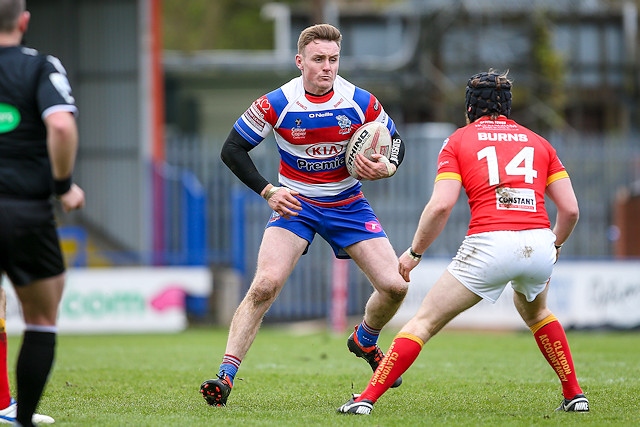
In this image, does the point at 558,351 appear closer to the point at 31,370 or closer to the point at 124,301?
the point at 31,370

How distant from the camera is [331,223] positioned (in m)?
7.31

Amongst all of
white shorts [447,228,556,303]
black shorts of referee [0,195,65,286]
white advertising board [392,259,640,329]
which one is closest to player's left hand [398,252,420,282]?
white shorts [447,228,556,303]

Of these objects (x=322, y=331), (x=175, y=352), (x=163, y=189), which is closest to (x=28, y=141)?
(x=175, y=352)

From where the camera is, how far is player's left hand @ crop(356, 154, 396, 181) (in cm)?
707

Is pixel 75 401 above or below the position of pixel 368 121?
below

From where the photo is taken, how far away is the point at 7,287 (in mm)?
15367

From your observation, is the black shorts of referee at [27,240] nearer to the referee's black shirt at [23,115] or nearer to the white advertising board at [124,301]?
the referee's black shirt at [23,115]

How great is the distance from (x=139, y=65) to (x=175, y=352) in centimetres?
1177

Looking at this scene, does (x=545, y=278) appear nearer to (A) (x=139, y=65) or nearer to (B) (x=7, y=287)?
(B) (x=7, y=287)

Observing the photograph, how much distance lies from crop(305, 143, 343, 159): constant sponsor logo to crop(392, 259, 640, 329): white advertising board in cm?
898

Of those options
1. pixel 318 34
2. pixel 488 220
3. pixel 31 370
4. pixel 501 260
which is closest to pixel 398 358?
pixel 501 260

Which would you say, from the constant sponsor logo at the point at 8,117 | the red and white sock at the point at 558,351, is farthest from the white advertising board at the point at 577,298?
the constant sponsor logo at the point at 8,117

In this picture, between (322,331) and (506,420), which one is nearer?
(506,420)

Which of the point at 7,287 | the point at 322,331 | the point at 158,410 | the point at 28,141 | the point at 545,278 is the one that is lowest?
the point at 322,331
